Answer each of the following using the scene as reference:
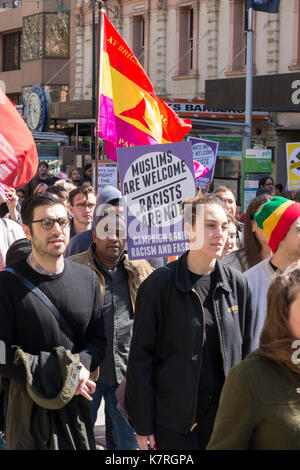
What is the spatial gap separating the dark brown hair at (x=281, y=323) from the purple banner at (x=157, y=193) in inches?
97.4

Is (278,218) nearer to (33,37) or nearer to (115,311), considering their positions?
(115,311)

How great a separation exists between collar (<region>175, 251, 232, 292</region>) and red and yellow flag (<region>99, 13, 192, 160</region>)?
171 inches

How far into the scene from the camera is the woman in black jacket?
12.2ft

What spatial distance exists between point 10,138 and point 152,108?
8.12 ft

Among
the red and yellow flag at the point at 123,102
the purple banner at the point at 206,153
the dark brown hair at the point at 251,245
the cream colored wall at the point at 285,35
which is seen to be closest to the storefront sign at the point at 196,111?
the cream colored wall at the point at 285,35

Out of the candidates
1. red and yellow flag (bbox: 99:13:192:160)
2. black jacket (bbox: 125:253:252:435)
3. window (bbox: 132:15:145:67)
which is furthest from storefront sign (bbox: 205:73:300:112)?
window (bbox: 132:15:145:67)

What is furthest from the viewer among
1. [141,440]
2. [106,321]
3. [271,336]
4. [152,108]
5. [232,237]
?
[152,108]

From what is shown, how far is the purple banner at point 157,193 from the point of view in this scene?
5406mm

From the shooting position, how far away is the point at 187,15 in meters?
29.4

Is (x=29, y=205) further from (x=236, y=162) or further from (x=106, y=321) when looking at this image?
(x=236, y=162)

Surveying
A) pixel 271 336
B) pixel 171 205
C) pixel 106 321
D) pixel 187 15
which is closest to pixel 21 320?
pixel 106 321

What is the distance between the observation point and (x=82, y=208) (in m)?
7.25

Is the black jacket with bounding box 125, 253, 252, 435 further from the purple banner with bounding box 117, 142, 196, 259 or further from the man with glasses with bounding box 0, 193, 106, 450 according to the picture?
the purple banner with bounding box 117, 142, 196, 259

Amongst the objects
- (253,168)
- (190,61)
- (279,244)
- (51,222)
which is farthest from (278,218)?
(190,61)
